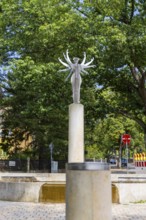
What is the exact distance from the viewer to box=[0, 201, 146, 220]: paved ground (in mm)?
9461

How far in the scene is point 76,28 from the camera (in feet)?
63.5

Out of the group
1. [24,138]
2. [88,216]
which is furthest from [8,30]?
[88,216]

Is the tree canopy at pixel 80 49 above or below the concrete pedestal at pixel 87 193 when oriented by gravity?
above

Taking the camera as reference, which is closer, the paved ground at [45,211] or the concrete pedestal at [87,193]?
the concrete pedestal at [87,193]

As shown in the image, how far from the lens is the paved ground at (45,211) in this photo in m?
9.46

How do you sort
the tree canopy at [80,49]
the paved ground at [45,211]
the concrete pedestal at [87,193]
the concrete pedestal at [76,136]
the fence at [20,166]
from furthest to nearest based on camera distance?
the fence at [20,166] → the tree canopy at [80,49] → the concrete pedestal at [76,136] → the paved ground at [45,211] → the concrete pedestal at [87,193]

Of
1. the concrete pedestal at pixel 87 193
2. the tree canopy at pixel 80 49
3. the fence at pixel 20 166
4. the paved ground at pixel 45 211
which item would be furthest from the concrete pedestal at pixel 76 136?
the fence at pixel 20 166

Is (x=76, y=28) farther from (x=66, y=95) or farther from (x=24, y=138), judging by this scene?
(x=24, y=138)

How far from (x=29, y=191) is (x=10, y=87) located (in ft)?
54.9

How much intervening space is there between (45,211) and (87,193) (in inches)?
217

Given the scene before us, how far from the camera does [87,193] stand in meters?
5.34

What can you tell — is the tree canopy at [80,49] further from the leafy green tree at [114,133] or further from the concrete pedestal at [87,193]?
the leafy green tree at [114,133]

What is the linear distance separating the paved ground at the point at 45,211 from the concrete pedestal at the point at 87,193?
4.07m

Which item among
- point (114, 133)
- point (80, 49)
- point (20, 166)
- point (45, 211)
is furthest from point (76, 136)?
point (114, 133)
